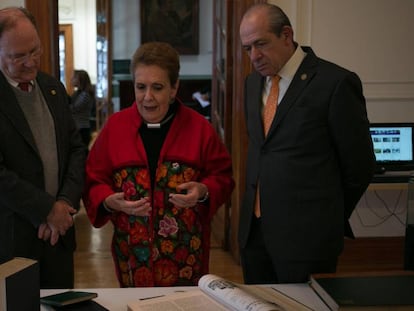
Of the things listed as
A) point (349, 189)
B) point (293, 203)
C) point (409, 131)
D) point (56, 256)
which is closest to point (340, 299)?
point (293, 203)

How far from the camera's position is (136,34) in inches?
392

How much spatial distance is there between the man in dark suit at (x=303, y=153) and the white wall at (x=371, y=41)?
1.79m

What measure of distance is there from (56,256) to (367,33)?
2.69 m

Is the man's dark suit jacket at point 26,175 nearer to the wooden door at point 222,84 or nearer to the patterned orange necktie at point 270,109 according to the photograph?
the patterned orange necktie at point 270,109

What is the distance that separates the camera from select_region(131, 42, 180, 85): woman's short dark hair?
5.54 ft

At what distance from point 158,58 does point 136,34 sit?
8580mm

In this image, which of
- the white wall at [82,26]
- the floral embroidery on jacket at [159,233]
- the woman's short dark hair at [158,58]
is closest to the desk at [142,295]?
the floral embroidery on jacket at [159,233]

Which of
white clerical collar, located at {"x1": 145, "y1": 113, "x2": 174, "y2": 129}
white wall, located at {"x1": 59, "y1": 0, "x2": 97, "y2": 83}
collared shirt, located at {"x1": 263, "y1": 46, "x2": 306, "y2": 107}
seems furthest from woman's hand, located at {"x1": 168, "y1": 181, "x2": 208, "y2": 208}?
white wall, located at {"x1": 59, "y1": 0, "x2": 97, "y2": 83}

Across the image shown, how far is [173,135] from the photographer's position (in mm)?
1755

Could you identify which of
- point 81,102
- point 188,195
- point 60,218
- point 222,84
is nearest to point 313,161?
point 188,195

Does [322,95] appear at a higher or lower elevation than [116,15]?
lower

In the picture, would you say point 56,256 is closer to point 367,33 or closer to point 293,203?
point 293,203

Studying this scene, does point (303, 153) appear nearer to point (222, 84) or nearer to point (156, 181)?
point (156, 181)

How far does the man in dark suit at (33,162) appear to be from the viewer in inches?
65.7
